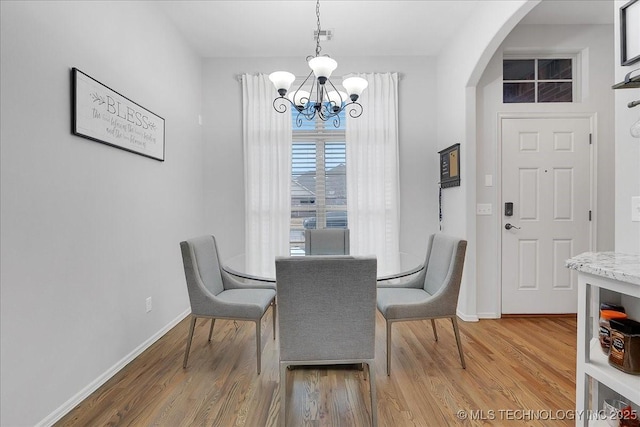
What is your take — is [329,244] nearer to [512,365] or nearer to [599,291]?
[512,365]

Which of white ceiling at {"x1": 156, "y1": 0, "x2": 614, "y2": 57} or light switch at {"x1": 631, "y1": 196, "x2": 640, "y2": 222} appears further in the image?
white ceiling at {"x1": 156, "y1": 0, "x2": 614, "y2": 57}

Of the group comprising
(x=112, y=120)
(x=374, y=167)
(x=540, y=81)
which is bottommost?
(x=374, y=167)

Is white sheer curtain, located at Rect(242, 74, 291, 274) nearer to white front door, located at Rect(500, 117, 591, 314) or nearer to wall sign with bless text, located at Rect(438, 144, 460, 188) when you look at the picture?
wall sign with bless text, located at Rect(438, 144, 460, 188)

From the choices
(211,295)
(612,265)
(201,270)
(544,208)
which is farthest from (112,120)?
(544,208)

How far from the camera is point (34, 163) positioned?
1591 mm

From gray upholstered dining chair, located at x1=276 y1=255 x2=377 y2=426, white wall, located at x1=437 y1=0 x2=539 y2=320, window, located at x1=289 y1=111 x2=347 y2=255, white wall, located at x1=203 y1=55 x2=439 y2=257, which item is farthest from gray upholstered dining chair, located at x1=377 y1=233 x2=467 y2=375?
window, located at x1=289 y1=111 x2=347 y2=255

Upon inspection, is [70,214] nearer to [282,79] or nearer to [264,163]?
[282,79]

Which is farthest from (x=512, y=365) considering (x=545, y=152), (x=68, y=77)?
(x=68, y=77)

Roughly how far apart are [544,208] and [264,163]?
295cm

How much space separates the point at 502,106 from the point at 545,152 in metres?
0.61

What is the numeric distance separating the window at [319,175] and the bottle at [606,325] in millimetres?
2804

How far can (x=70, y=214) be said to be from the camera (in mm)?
1831

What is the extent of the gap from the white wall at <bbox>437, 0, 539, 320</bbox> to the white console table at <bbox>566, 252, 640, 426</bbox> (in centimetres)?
177

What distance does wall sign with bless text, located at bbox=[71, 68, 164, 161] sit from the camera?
1.89 metres
